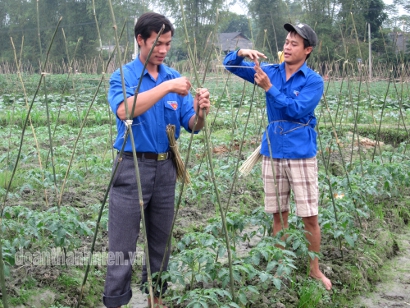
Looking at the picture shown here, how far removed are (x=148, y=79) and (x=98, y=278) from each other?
1.38m

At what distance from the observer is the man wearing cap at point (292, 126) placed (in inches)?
115

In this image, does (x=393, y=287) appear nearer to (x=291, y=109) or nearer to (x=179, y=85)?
(x=291, y=109)

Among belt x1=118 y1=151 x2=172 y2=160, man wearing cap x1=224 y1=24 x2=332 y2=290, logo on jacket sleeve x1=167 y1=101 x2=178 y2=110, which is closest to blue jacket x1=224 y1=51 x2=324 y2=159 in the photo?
man wearing cap x1=224 y1=24 x2=332 y2=290

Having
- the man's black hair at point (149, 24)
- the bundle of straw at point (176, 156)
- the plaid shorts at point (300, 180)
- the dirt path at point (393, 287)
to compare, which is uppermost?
the man's black hair at point (149, 24)

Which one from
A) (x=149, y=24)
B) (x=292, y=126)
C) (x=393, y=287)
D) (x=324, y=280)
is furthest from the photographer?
(x=393, y=287)

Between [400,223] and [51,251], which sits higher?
[51,251]

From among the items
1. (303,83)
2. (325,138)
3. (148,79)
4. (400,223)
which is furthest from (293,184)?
(325,138)

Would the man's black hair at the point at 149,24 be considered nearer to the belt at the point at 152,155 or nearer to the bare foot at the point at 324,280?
the belt at the point at 152,155

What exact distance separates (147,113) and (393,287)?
2068 millimetres

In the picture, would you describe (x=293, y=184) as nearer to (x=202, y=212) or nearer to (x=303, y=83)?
(x=303, y=83)

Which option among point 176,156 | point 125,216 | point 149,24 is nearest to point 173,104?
point 176,156

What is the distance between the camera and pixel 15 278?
116 inches

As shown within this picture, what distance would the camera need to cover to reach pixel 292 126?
9.90ft

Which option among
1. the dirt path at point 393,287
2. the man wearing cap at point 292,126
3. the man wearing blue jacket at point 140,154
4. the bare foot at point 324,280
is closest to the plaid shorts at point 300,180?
the man wearing cap at point 292,126
